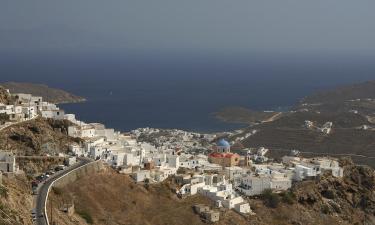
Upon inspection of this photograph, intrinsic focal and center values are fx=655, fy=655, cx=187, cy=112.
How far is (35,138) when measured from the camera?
155ft

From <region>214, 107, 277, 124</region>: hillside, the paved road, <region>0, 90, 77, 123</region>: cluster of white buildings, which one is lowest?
<region>214, 107, 277, 124</region>: hillside

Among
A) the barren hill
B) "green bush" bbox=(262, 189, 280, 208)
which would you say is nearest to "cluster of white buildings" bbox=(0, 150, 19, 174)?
"green bush" bbox=(262, 189, 280, 208)

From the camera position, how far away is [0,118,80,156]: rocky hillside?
45822 millimetres

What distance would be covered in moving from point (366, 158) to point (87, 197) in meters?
55.6

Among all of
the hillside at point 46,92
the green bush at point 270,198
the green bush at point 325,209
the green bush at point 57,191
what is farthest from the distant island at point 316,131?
the green bush at point 57,191

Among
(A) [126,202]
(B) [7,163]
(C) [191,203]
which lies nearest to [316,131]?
(C) [191,203]

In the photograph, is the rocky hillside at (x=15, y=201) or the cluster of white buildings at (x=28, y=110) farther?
the cluster of white buildings at (x=28, y=110)

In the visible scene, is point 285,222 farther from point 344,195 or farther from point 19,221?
point 19,221

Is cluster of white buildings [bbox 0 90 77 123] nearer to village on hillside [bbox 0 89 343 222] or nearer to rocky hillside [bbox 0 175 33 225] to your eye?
village on hillside [bbox 0 89 343 222]

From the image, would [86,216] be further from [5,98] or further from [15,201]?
Answer: [5,98]

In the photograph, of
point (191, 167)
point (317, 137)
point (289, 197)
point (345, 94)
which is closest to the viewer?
point (289, 197)

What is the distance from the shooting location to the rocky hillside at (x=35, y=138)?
4582cm

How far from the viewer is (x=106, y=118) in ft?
395

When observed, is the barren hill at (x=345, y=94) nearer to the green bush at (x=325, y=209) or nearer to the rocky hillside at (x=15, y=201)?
the green bush at (x=325, y=209)
